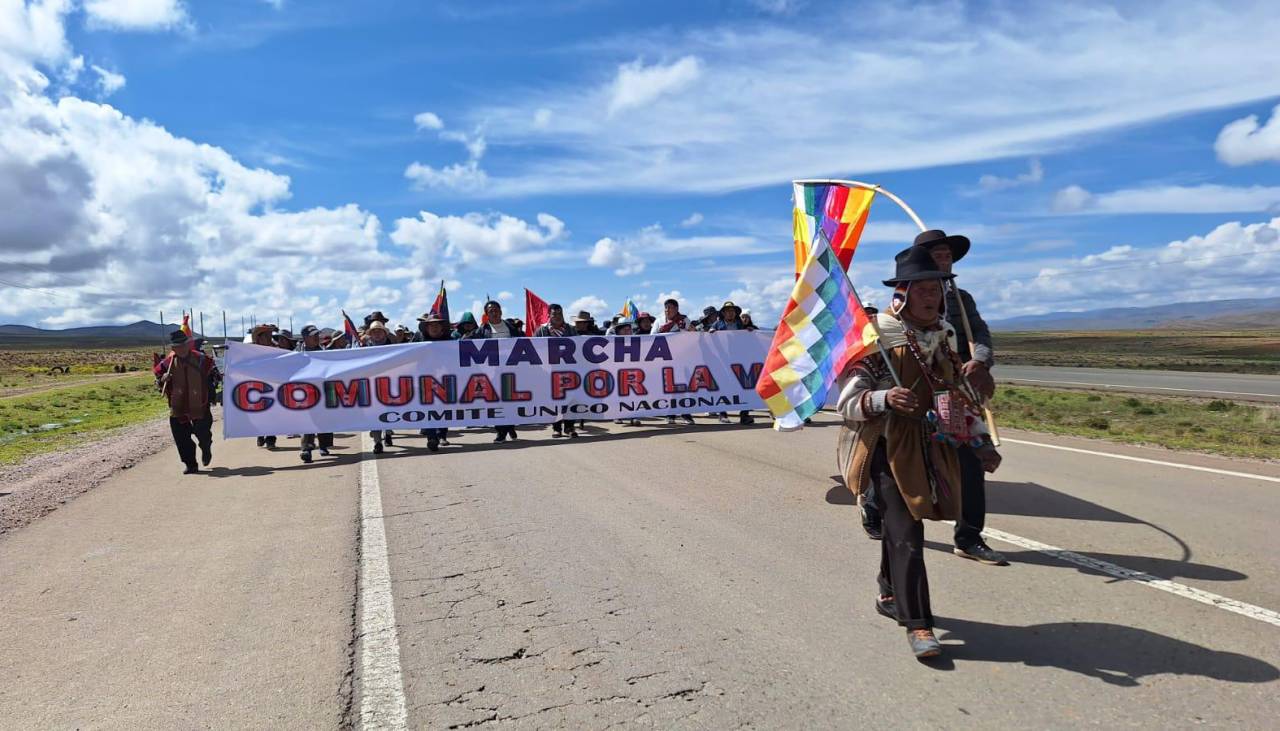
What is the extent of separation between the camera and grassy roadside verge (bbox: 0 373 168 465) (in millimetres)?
15215

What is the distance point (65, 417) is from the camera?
23234 millimetres

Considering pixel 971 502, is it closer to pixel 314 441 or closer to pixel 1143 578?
pixel 1143 578

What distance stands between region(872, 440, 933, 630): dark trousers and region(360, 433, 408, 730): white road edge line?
240cm

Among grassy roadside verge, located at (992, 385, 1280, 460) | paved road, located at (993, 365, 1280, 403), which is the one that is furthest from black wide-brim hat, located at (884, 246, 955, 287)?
paved road, located at (993, 365, 1280, 403)

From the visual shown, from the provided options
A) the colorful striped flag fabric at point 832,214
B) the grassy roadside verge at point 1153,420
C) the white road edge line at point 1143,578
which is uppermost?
the colorful striped flag fabric at point 832,214

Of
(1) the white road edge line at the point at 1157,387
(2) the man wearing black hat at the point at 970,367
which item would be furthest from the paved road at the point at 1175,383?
(2) the man wearing black hat at the point at 970,367

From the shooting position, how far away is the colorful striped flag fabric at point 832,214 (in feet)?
26.8

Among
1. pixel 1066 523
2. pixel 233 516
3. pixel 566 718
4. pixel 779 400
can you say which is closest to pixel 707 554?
pixel 779 400

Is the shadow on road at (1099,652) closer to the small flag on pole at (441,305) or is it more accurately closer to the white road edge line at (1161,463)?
the white road edge line at (1161,463)

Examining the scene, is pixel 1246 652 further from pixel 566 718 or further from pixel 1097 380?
pixel 1097 380

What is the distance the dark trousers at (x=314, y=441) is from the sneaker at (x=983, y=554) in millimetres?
9063

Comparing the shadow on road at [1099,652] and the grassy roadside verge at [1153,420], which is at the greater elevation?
the shadow on road at [1099,652]

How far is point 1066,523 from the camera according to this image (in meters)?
6.23

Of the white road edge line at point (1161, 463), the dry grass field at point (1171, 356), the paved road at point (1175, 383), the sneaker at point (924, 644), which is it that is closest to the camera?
the sneaker at point (924, 644)
